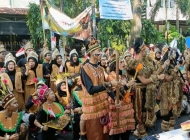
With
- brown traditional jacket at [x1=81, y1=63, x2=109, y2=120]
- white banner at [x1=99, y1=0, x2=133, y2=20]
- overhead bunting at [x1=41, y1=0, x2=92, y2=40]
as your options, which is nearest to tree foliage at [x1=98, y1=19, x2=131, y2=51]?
white banner at [x1=99, y1=0, x2=133, y2=20]

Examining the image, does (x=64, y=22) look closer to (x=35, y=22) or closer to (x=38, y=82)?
(x=38, y=82)

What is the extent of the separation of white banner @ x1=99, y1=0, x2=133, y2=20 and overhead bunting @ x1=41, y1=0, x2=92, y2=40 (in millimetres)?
423

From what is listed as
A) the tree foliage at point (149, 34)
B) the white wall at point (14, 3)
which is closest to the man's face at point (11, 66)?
the tree foliage at point (149, 34)

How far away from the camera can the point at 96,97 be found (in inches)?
172

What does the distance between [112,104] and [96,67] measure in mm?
660

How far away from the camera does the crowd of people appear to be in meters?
4.36

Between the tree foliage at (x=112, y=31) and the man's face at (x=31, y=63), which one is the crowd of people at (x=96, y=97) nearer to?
the man's face at (x=31, y=63)

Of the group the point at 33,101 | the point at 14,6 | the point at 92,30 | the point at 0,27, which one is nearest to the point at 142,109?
the point at 33,101

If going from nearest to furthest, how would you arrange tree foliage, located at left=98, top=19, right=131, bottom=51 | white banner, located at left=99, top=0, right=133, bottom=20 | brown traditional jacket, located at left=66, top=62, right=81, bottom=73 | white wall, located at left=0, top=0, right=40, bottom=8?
brown traditional jacket, located at left=66, top=62, right=81, bottom=73 → white banner, located at left=99, top=0, right=133, bottom=20 → tree foliage, located at left=98, top=19, right=131, bottom=51 → white wall, located at left=0, top=0, right=40, bottom=8

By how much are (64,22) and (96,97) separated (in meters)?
4.68

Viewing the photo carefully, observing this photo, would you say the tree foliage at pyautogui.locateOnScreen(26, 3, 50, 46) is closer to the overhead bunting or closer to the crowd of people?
the overhead bunting

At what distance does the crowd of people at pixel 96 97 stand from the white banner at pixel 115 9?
340 centimetres

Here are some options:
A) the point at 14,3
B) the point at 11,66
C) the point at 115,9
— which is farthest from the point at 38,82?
the point at 14,3

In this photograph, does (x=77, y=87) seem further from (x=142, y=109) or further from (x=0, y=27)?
(x=0, y=27)
